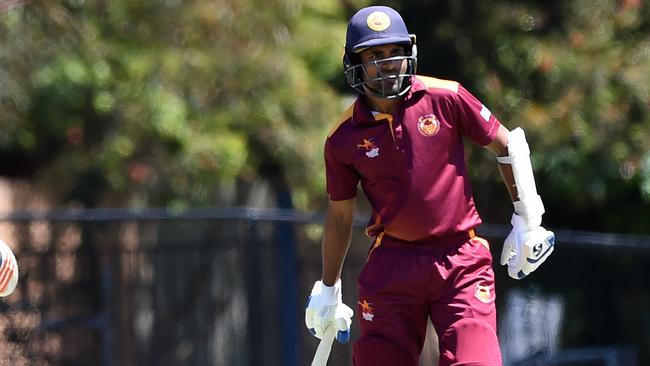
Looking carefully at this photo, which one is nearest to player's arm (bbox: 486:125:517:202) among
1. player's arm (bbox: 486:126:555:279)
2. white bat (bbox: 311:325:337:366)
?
player's arm (bbox: 486:126:555:279)

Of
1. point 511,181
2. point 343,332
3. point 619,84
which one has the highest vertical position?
point 619,84

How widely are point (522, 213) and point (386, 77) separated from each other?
764 mm

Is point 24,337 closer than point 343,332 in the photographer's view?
No

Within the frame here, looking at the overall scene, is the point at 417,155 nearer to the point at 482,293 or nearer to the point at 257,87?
the point at 482,293

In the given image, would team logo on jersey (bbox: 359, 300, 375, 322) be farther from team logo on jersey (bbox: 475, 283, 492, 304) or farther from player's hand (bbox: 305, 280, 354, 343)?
team logo on jersey (bbox: 475, 283, 492, 304)

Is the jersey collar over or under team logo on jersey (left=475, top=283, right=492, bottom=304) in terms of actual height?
over

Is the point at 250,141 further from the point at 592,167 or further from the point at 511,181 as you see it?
the point at 511,181

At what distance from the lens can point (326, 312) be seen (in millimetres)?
5469

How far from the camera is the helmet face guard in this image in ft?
16.5

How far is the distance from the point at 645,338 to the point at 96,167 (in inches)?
166

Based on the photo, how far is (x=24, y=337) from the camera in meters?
9.00

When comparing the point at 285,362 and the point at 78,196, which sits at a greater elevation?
the point at 78,196

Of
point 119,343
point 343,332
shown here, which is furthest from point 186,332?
point 343,332

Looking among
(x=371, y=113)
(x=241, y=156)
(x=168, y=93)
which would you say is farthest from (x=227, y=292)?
(x=371, y=113)
